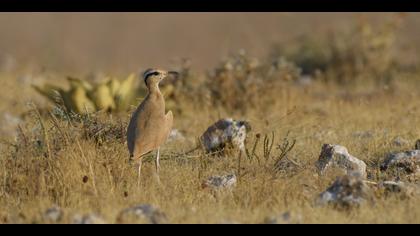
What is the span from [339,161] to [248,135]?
212cm

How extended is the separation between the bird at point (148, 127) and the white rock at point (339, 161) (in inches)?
54.2

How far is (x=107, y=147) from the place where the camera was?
7.67 metres

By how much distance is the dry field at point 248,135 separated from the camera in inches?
262

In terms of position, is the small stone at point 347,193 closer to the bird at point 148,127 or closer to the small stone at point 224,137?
the bird at point 148,127

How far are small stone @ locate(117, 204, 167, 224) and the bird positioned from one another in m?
1.04

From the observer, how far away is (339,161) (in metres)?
7.71

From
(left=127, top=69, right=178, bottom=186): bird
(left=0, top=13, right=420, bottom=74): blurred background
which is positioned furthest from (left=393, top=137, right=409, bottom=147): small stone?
(left=0, top=13, right=420, bottom=74): blurred background

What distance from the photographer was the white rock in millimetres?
7652

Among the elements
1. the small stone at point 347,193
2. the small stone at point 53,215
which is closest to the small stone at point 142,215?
the small stone at point 53,215

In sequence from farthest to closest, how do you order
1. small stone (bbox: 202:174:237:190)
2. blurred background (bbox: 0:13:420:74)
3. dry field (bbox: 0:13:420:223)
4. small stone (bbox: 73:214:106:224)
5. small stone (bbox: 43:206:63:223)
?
blurred background (bbox: 0:13:420:74), small stone (bbox: 202:174:237:190), dry field (bbox: 0:13:420:223), small stone (bbox: 43:206:63:223), small stone (bbox: 73:214:106:224)

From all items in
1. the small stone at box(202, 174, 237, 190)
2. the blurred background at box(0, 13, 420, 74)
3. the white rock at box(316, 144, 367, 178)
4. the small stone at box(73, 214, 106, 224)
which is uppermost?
the blurred background at box(0, 13, 420, 74)

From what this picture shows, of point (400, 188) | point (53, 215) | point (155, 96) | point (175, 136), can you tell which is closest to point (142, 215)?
point (53, 215)

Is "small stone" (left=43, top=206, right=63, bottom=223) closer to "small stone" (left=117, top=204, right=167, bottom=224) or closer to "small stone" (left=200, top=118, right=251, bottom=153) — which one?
"small stone" (left=117, top=204, right=167, bottom=224)

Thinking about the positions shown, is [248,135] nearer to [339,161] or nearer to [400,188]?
[339,161]
